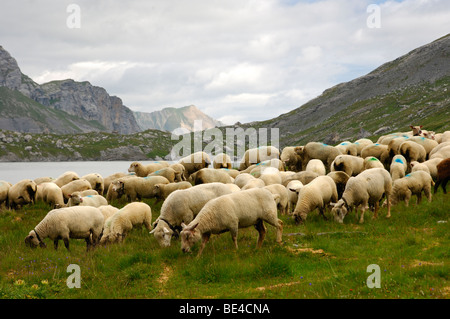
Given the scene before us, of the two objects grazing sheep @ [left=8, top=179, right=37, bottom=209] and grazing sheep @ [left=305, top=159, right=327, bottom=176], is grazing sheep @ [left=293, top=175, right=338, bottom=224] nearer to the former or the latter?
grazing sheep @ [left=305, top=159, right=327, bottom=176]

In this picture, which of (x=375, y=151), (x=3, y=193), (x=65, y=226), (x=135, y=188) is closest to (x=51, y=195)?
(x=3, y=193)

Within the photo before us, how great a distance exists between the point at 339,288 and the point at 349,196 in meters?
8.10

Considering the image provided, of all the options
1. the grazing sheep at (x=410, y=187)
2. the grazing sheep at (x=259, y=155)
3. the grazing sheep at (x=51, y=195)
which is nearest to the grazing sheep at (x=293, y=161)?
the grazing sheep at (x=259, y=155)

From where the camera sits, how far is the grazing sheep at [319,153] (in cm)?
2953

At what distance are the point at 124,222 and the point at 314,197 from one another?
8.24m

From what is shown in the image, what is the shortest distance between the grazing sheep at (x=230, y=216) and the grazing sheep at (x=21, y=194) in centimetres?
1465

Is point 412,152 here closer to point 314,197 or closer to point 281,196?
point 281,196

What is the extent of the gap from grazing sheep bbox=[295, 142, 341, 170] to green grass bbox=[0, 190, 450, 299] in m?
13.6

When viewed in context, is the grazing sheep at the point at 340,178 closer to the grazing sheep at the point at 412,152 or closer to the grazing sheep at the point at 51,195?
A: the grazing sheep at the point at 412,152

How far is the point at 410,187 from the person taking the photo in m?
19.1

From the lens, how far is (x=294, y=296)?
8625 millimetres

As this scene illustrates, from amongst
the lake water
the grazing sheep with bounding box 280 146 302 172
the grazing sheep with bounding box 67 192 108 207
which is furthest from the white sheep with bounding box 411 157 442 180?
the lake water
